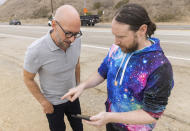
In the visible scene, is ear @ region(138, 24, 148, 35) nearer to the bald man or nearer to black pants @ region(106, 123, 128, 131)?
the bald man

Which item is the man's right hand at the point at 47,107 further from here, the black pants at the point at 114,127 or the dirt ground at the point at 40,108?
the dirt ground at the point at 40,108

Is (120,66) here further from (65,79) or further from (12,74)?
(12,74)

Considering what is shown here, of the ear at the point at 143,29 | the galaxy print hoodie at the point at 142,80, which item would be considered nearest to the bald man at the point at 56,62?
the galaxy print hoodie at the point at 142,80

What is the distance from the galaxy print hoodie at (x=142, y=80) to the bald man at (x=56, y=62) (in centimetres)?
56

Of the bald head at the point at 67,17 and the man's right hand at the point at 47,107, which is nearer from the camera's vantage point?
the bald head at the point at 67,17

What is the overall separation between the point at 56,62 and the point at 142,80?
0.97m

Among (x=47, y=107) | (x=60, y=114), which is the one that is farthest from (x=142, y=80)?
(x=60, y=114)

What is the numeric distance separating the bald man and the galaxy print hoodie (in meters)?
0.56

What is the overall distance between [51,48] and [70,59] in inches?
10.9

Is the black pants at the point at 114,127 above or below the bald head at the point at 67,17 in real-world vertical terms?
below

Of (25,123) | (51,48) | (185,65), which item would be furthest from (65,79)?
(185,65)

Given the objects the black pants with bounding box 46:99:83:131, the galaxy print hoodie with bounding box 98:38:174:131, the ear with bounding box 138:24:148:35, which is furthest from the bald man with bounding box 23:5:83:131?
the ear with bounding box 138:24:148:35

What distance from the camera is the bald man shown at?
1.58 meters

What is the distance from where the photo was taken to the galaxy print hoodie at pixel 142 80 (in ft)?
3.68
